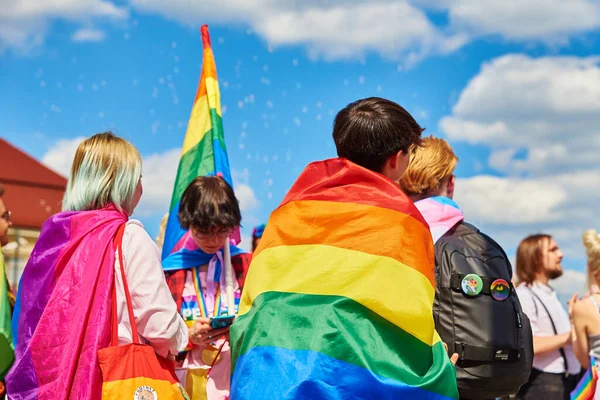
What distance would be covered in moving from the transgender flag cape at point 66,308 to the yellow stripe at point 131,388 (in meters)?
0.06

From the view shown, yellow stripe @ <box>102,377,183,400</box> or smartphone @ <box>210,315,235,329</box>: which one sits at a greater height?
smartphone @ <box>210,315,235,329</box>

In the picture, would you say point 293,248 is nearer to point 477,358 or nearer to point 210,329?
point 477,358

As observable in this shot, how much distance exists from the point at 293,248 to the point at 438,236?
0.91 metres

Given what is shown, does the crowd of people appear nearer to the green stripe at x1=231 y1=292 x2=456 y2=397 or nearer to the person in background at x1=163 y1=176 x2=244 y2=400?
the green stripe at x1=231 y1=292 x2=456 y2=397

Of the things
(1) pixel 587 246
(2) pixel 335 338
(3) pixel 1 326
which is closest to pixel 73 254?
(2) pixel 335 338

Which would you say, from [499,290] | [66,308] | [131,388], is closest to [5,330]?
[66,308]

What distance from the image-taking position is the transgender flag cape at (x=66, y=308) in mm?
2855

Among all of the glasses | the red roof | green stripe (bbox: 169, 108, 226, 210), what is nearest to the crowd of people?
the glasses

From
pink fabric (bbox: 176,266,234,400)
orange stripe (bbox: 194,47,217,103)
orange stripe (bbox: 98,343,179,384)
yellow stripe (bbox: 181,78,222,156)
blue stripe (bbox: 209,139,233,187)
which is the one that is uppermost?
orange stripe (bbox: 194,47,217,103)

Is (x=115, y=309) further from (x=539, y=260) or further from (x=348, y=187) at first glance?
(x=539, y=260)

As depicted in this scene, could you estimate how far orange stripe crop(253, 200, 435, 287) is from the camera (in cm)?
258

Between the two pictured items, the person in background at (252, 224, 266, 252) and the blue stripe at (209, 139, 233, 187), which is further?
the person in background at (252, 224, 266, 252)

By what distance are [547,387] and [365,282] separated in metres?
4.03

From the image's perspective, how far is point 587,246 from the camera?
5793mm
